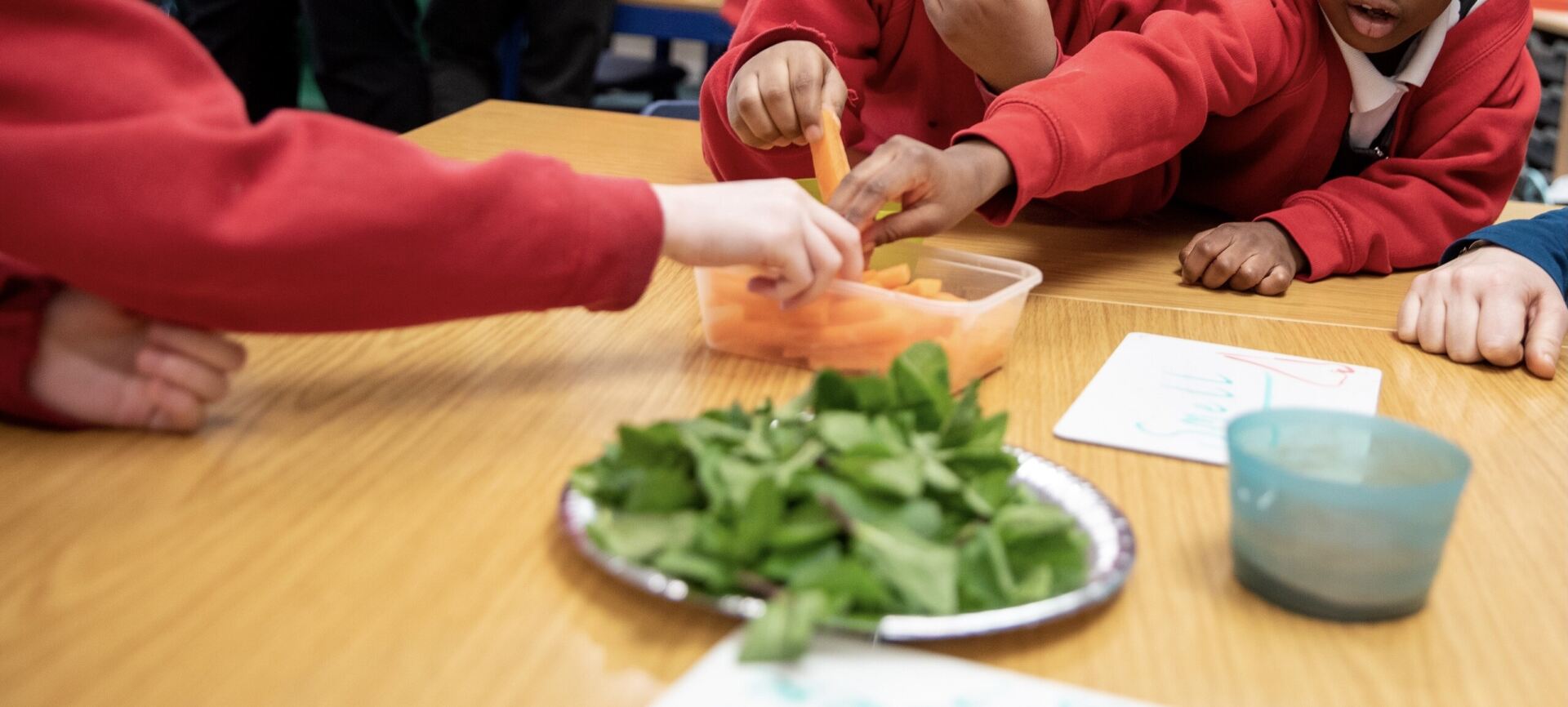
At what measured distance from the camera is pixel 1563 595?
0.52m

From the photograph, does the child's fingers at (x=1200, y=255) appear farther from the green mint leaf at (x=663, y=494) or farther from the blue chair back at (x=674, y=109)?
the blue chair back at (x=674, y=109)

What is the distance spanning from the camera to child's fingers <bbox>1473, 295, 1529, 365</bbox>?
821mm

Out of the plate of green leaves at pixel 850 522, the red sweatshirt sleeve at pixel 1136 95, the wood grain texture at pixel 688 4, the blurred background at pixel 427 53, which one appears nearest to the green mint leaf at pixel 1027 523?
the plate of green leaves at pixel 850 522

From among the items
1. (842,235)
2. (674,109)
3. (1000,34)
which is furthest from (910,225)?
(674,109)

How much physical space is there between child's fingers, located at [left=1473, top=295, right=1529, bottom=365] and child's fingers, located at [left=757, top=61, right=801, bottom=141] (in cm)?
48

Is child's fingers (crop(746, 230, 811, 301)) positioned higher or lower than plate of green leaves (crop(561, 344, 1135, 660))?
lower

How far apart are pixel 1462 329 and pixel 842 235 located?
1.48ft

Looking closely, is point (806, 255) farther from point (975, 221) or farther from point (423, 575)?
point (975, 221)

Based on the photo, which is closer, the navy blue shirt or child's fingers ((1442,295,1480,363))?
child's fingers ((1442,295,1480,363))

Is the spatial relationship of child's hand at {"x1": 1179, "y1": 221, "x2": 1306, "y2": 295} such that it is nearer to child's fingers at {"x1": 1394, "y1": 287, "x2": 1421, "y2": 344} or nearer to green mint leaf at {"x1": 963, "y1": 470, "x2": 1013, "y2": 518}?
child's fingers at {"x1": 1394, "y1": 287, "x2": 1421, "y2": 344}

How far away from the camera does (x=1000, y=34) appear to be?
3.54 feet

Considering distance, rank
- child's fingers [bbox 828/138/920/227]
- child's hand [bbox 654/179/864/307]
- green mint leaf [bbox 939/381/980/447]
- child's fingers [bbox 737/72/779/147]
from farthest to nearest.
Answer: child's fingers [bbox 737/72/779/147]
child's fingers [bbox 828/138/920/227]
child's hand [bbox 654/179/864/307]
green mint leaf [bbox 939/381/980/447]

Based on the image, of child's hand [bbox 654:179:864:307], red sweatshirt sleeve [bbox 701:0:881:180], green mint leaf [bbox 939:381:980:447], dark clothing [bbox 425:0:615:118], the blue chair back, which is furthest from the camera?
dark clothing [bbox 425:0:615:118]

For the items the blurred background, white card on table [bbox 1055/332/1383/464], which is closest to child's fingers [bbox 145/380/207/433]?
white card on table [bbox 1055/332/1383/464]
